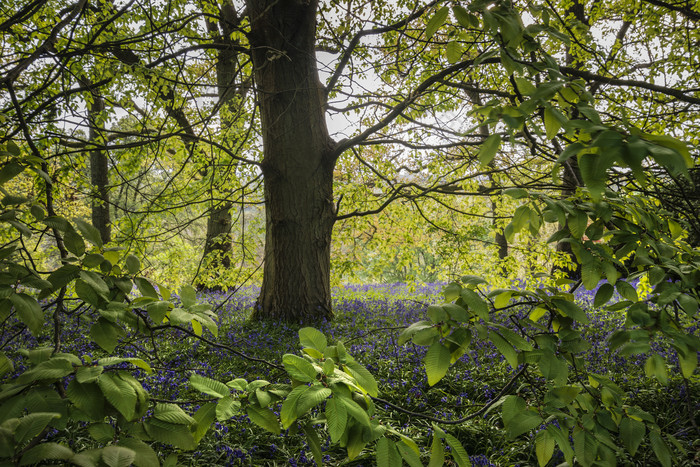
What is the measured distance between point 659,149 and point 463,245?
4.81 m

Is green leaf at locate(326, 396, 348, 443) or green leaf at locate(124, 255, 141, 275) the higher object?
green leaf at locate(124, 255, 141, 275)

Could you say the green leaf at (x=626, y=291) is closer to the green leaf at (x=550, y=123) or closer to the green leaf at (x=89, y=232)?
the green leaf at (x=550, y=123)

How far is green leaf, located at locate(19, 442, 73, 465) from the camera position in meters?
0.63

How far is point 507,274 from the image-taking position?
18.0 feet

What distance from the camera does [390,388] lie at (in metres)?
3.34

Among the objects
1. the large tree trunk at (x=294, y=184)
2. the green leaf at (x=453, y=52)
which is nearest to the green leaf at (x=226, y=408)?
the green leaf at (x=453, y=52)

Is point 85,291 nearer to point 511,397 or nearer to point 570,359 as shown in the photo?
point 511,397

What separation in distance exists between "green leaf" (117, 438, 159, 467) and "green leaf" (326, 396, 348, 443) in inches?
15.8

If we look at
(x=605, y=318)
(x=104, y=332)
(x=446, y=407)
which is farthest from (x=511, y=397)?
(x=605, y=318)

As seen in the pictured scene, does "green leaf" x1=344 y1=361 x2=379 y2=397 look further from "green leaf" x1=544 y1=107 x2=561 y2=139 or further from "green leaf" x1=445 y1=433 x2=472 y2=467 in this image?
"green leaf" x1=544 y1=107 x2=561 y2=139

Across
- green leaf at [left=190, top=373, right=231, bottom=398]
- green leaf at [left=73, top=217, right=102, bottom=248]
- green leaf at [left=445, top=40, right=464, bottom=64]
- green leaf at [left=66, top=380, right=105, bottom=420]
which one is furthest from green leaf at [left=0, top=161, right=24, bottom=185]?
green leaf at [left=445, top=40, right=464, bottom=64]

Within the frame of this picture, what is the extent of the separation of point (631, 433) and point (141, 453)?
5.09ft

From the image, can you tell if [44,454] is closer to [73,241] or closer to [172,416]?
[172,416]

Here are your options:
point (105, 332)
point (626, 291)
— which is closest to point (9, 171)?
point (105, 332)
